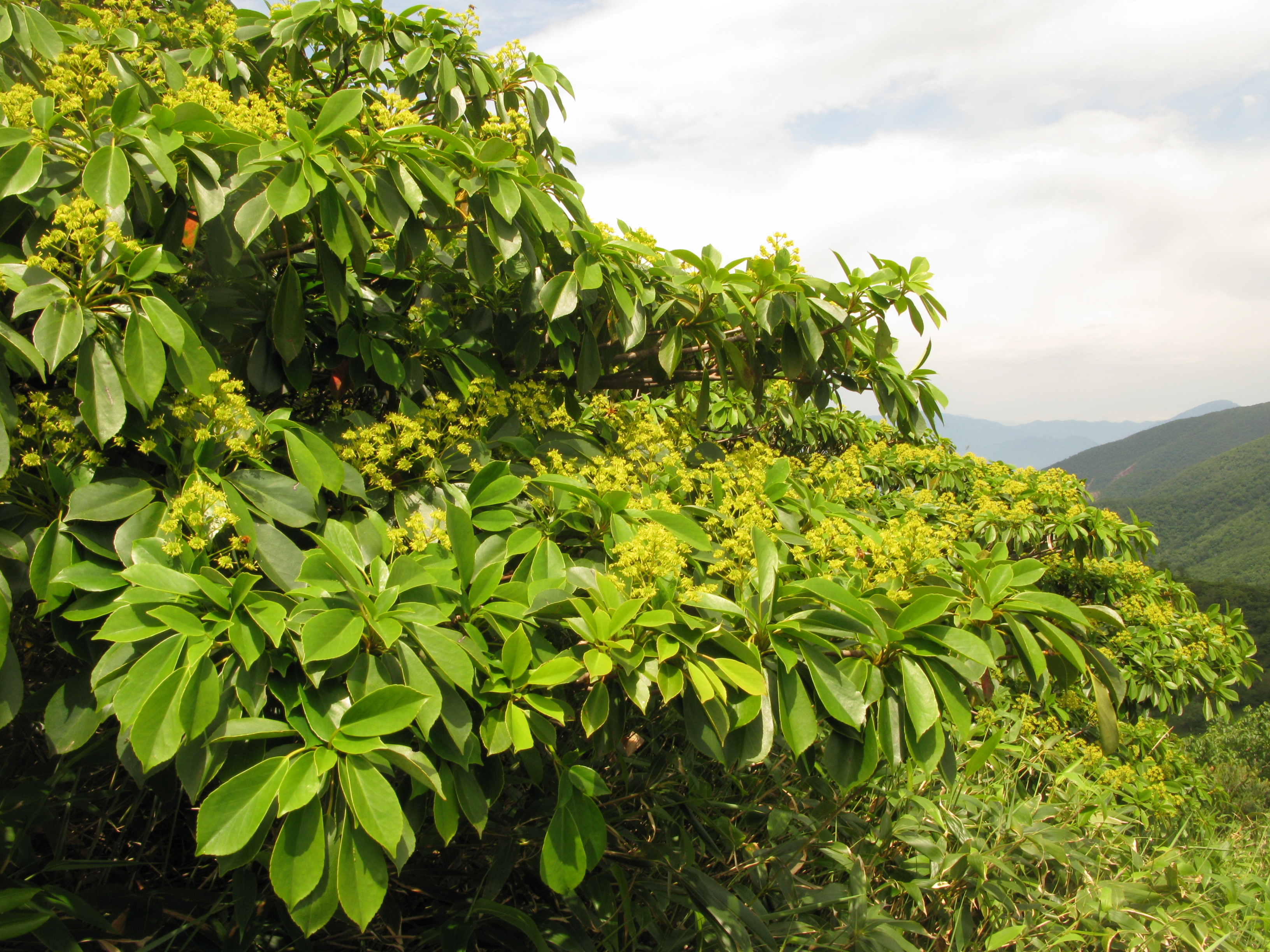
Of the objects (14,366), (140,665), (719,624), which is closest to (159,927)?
(140,665)

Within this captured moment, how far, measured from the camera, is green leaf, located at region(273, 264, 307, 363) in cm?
162

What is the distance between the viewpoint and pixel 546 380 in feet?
7.73

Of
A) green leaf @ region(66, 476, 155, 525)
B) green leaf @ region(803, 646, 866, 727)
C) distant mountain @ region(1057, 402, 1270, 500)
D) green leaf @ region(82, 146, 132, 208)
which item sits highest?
distant mountain @ region(1057, 402, 1270, 500)

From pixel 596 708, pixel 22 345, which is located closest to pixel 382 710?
pixel 596 708

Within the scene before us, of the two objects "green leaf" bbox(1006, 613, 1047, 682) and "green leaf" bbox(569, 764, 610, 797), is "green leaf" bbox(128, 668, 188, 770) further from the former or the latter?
"green leaf" bbox(1006, 613, 1047, 682)

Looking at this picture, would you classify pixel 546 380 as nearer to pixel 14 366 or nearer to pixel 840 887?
pixel 14 366

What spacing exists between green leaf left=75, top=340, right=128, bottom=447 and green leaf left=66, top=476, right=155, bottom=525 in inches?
3.8

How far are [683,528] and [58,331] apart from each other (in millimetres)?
1178

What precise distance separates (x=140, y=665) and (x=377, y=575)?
363 millimetres

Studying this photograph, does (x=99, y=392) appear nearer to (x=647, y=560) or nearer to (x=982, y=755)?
(x=647, y=560)

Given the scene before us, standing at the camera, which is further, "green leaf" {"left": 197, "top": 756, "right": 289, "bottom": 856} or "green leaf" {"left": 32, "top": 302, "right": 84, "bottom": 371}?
"green leaf" {"left": 32, "top": 302, "right": 84, "bottom": 371}

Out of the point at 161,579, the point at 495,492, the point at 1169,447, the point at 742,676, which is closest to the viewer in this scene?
the point at 161,579

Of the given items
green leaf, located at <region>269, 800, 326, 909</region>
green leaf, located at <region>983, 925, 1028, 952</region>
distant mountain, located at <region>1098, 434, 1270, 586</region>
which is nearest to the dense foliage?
green leaf, located at <region>269, 800, 326, 909</region>

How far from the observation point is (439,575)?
4.32ft
